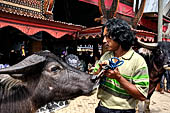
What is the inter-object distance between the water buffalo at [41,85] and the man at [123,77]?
0.25 m

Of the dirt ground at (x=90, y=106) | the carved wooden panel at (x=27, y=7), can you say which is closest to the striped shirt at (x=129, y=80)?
the dirt ground at (x=90, y=106)

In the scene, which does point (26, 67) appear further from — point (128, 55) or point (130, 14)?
point (130, 14)

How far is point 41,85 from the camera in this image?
1663mm

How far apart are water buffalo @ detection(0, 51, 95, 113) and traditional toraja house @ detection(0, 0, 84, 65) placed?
106 inches

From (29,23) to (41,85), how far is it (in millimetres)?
3093

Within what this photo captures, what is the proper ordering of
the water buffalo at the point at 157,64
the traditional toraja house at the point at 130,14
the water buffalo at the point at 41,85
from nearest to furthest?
the water buffalo at the point at 41,85 < the water buffalo at the point at 157,64 < the traditional toraja house at the point at 130,14

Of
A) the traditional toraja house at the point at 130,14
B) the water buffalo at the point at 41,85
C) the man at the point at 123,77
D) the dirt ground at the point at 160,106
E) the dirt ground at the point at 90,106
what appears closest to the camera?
the man at the point at 123,77

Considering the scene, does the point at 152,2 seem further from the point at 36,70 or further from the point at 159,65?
the point at 36,70

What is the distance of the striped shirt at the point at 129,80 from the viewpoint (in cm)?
146

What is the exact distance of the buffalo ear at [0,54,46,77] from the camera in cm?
130

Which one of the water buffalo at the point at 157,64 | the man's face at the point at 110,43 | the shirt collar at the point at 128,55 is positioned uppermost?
the man's face at the point at 110,43

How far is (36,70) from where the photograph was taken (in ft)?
5.35

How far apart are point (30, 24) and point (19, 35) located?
2.39 m

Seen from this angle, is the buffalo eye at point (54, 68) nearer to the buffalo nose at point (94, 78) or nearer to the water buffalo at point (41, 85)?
the water buffalo at point (41, 85)
